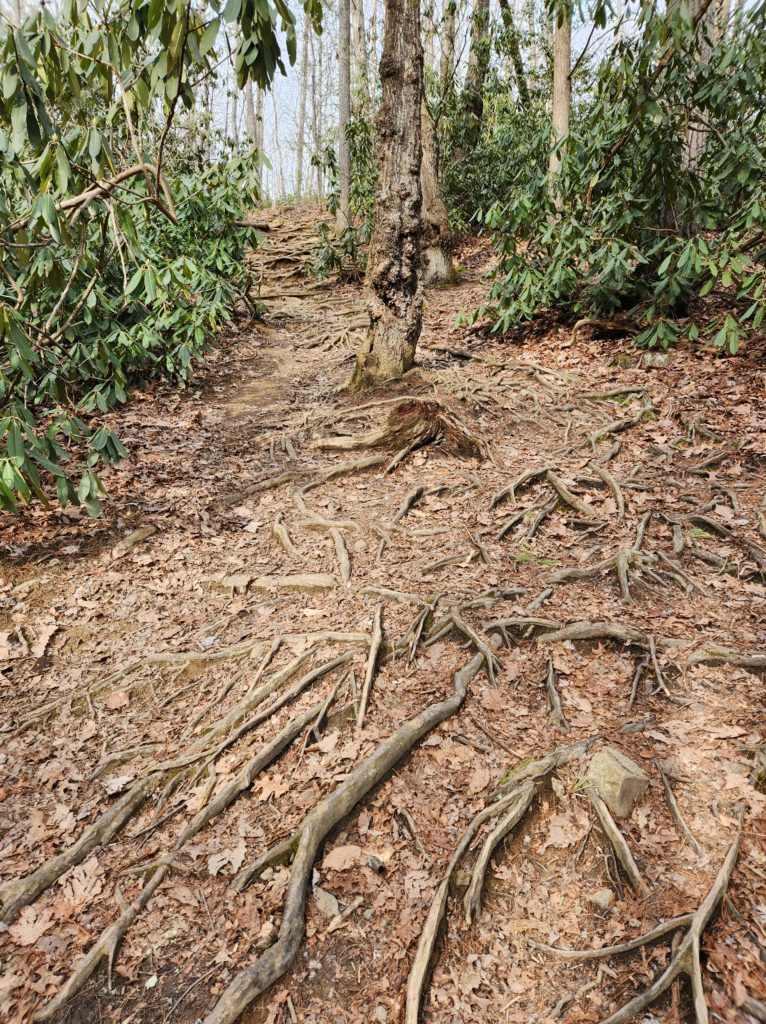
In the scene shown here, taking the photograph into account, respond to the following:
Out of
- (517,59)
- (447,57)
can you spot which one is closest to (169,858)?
(447,57)

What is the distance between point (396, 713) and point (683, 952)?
1.38m

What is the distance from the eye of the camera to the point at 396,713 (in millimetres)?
2896

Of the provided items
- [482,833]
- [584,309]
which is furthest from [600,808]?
[584,309]

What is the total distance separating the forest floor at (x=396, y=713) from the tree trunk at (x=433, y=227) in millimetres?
5876

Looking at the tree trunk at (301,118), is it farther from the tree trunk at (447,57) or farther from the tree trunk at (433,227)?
the tree trunk at (433,227)

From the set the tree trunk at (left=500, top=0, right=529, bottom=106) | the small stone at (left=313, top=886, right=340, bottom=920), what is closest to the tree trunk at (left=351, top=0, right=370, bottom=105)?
the tree trunk at (left=500, top=0, right=529, bottom=106)

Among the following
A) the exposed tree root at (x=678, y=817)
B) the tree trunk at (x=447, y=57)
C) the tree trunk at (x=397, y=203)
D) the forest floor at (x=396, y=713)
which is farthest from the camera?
the tree trunk at (x=447, y=57)

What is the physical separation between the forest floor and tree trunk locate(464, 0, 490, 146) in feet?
31.5

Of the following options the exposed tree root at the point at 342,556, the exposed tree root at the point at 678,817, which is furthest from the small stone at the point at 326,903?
the exposed tree root at the point at 342,556

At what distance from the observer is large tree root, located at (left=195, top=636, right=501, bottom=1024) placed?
76.7 inches

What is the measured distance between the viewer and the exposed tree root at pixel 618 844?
213 centimetres

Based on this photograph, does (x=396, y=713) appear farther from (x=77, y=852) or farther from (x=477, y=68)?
(x=477, y=68)

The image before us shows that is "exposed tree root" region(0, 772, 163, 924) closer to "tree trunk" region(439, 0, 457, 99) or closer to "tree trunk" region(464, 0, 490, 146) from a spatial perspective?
"tree trunk" region(439, 0, 457, 99)

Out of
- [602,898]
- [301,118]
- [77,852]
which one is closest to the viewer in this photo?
[602,898]
